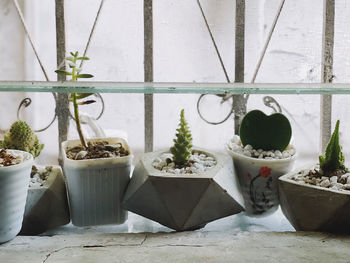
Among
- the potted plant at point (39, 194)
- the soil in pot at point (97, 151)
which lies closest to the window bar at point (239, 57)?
the soil in pot at point (97, 151)

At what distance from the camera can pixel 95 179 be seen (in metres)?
0.75

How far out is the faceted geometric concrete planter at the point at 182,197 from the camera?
0.70 metres

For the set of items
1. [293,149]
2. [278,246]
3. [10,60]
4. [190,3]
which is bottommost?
[278,246]

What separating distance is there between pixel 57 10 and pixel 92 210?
43 centimetres

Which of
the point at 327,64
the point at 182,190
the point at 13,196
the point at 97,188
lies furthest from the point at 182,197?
the point at 327,64

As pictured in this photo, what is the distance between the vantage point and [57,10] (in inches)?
36.3

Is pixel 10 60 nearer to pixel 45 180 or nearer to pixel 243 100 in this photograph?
pixel 45 180

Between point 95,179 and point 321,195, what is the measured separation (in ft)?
1.22

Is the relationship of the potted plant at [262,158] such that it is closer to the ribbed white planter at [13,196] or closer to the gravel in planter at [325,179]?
the gravel in planter at [325,179]

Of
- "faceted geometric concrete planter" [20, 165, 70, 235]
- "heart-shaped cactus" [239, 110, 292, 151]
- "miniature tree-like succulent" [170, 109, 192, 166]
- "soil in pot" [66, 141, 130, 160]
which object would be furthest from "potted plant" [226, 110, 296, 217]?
"faceted geometric concrete planter" [20, 165, 70, 235]

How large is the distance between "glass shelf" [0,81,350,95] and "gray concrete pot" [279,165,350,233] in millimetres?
157

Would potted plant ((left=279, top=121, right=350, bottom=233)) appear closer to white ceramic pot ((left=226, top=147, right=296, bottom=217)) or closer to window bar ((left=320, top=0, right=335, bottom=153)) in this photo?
white ceramic pot ((left=226, top=147, right=296, bottom=217))

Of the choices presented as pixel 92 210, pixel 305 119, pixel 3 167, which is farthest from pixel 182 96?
pixel 3 167

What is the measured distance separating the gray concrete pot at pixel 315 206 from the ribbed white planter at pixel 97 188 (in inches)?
10.9
